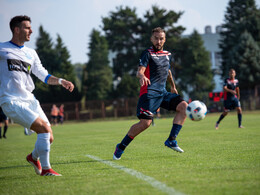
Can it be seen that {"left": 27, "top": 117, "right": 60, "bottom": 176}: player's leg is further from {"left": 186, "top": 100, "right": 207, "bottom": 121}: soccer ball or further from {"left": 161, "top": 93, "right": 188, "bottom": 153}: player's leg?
{"left": 186, "top": 100, "right": 207, "bottom": 121}: soccer ball

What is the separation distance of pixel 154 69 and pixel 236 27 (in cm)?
4256

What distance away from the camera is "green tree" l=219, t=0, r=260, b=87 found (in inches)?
1673

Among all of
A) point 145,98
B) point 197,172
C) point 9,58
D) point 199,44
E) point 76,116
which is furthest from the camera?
point 199,44

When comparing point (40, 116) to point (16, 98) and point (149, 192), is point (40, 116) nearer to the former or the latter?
point (16, 98)

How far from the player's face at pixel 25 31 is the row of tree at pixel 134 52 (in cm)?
3874

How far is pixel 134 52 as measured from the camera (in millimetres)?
51562

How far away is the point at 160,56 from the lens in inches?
259

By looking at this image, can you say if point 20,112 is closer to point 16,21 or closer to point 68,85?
point 68,85

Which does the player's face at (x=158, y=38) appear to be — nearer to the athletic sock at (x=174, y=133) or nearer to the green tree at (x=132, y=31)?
the athletic sock at (x=174, y=133)

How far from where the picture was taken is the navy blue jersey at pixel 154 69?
6409 mm

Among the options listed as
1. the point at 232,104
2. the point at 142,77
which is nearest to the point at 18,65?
the point at 142,77

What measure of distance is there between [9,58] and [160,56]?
2.87 meters

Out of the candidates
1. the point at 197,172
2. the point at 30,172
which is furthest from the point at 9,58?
the point at 197,172

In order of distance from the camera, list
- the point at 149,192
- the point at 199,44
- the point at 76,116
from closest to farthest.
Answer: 1. the point at 149,192
2. the point at 76,116
3. the point at 199,44
